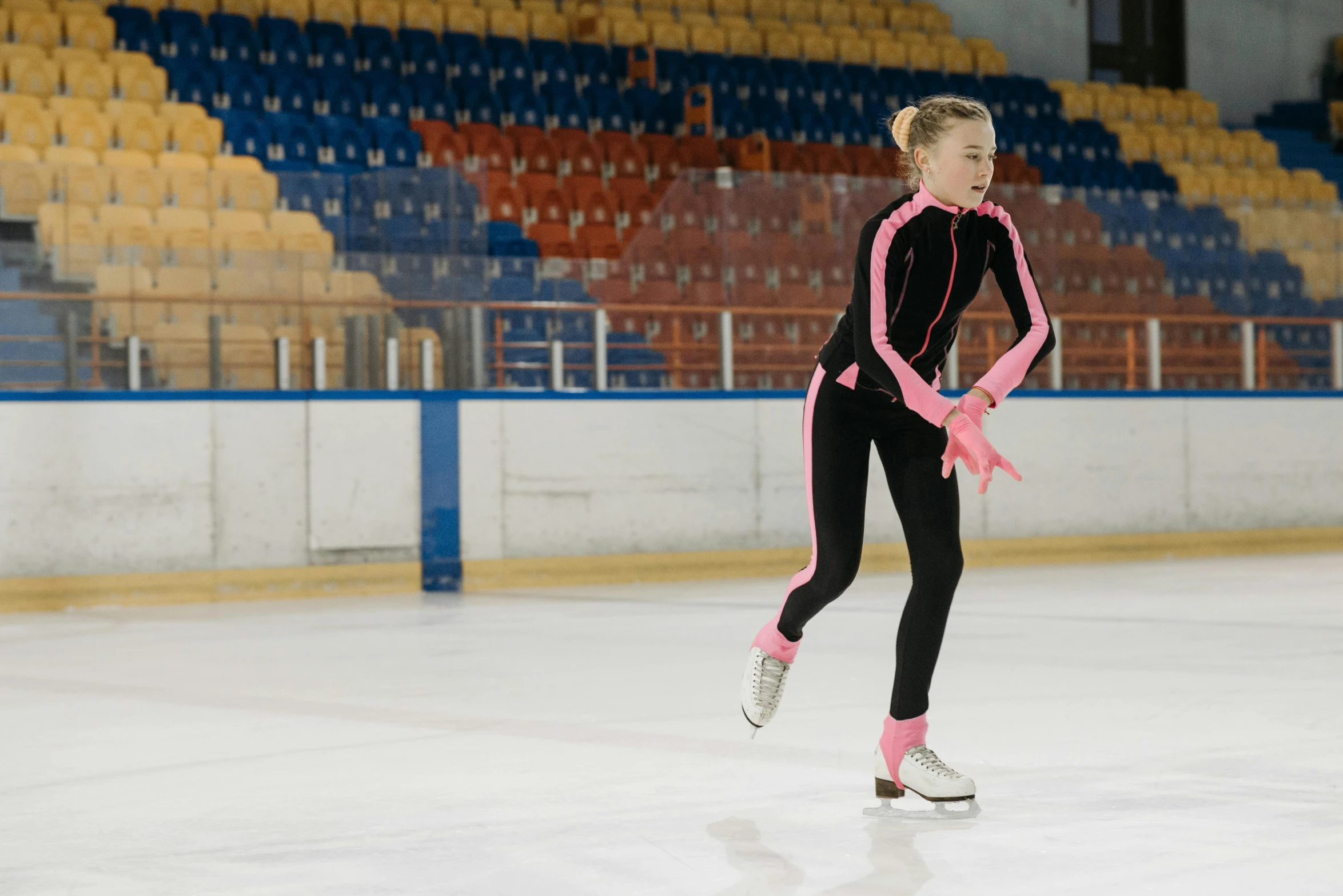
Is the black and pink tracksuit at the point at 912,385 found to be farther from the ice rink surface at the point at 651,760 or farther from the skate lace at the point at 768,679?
the ice rink surface at the point at 651,760

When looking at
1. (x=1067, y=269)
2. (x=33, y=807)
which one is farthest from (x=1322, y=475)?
(x=33, y=807)

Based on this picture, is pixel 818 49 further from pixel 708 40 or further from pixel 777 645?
pixel 777 645

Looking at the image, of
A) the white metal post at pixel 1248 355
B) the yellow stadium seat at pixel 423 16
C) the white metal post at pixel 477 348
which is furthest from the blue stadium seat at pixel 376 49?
the white metal post at pixel 1248 355

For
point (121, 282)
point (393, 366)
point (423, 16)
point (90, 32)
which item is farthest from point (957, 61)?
point (121, 282)

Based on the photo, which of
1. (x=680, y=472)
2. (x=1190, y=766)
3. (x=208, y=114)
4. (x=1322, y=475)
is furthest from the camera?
(x=208, y=114)

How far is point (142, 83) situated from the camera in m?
14.1

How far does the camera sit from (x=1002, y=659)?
5.95 metres

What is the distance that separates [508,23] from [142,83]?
4.46 m

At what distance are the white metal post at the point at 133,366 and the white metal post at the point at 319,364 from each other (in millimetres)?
982

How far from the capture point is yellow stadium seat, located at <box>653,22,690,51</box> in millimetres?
18156

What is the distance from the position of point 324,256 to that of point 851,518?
6.38 metres

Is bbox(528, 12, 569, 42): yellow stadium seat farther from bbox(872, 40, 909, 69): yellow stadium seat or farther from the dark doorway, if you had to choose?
the dark doorway

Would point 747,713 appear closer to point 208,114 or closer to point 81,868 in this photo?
point 81,868

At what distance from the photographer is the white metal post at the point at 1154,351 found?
11.8 meters
